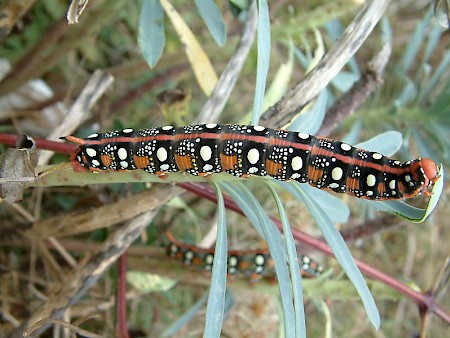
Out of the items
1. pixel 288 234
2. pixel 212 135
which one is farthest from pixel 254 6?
pixel 288 234

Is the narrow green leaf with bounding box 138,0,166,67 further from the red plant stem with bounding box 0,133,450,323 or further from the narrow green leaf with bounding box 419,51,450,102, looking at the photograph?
the narrow green leaf with bounding box 419,51,450,102

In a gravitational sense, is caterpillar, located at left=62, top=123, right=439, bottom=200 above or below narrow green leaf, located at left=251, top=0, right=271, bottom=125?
below

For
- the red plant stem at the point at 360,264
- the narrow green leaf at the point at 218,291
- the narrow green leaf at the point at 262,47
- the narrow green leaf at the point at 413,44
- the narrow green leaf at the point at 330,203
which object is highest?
the narrow green leaf at the point at 413,44

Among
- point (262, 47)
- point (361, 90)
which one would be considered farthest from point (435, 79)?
point (262, 47)

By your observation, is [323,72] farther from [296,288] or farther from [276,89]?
[296,288]

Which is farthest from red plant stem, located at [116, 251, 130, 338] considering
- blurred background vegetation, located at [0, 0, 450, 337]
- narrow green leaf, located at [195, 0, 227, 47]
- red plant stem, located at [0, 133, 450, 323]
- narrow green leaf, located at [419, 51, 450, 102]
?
narrow green leaf, located at [419, 51, 450, 102]

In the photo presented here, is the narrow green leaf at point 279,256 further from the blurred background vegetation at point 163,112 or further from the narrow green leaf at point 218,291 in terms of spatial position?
the blurred background vegetation at point 163,112

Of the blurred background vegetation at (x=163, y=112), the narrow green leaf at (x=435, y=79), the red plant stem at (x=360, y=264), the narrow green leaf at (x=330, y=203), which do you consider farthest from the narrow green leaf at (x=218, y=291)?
the narrow green leaf at (x=435, y=79)
